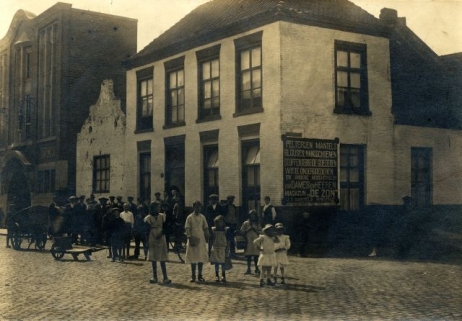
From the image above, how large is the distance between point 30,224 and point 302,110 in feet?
31.1

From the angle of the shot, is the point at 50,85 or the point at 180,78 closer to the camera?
the point at 180,78

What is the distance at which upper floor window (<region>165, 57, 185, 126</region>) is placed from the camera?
22609 mm

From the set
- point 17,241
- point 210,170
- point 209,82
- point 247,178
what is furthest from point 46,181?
point 247,178

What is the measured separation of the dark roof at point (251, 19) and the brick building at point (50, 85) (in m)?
7.65

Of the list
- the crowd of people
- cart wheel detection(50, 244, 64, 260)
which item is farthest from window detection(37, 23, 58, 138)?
cart wheel detection(50, 244, 64, 260)

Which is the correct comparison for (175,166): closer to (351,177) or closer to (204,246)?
(351,177)

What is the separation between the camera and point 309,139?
1800 cm

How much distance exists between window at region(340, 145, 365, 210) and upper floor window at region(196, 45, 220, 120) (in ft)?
15.4

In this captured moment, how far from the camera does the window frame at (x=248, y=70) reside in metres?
18.7

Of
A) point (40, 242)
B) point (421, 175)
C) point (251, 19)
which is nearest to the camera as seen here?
point (251, 19)

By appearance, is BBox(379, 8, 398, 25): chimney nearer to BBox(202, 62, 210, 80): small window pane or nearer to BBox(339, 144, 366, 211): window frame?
BBox(339, 144, 366, 211): window frame

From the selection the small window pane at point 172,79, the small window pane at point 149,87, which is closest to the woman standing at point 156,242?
the small window pane at point 172,79

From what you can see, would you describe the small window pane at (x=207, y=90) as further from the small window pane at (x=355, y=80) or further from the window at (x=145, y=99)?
the small window pane at (x=355, y=80)

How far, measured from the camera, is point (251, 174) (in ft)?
63.2
